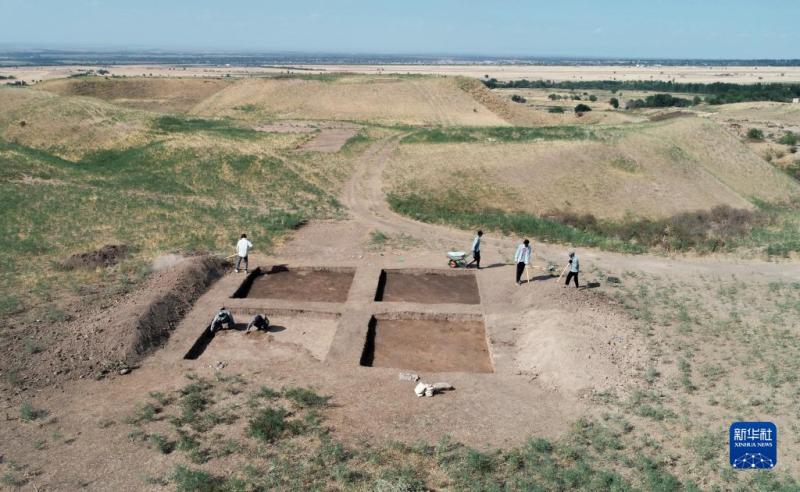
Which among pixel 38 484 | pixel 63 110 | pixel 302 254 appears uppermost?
pixel 63 110

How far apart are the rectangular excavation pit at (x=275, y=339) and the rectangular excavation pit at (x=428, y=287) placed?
9.35 ft

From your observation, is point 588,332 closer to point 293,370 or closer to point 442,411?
point 442,411

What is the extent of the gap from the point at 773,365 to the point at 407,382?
32.5 ft

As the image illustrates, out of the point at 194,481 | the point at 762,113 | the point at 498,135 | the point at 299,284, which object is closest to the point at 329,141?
the point at 498,135

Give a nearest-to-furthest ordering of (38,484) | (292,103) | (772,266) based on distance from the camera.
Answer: (38,484) < (772,266) < (292,103)

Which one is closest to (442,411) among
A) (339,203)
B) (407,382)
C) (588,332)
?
(407,382)

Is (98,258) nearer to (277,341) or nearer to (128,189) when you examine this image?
(277,341)

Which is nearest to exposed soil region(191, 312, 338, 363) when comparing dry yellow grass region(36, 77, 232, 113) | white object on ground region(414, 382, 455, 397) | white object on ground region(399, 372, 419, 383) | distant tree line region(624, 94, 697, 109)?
white object on ground region(399, 372, 419, 383)

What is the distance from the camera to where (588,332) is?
51.7ft

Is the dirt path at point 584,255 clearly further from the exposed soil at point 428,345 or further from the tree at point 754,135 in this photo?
the tree at point 754,135

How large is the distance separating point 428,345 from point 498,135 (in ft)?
109

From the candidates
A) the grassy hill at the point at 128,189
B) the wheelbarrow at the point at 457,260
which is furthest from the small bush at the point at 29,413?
the wheelbarrow at the point at 457,260

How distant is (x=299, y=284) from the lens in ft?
67.2

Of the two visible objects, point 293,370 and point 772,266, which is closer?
point 293,370
